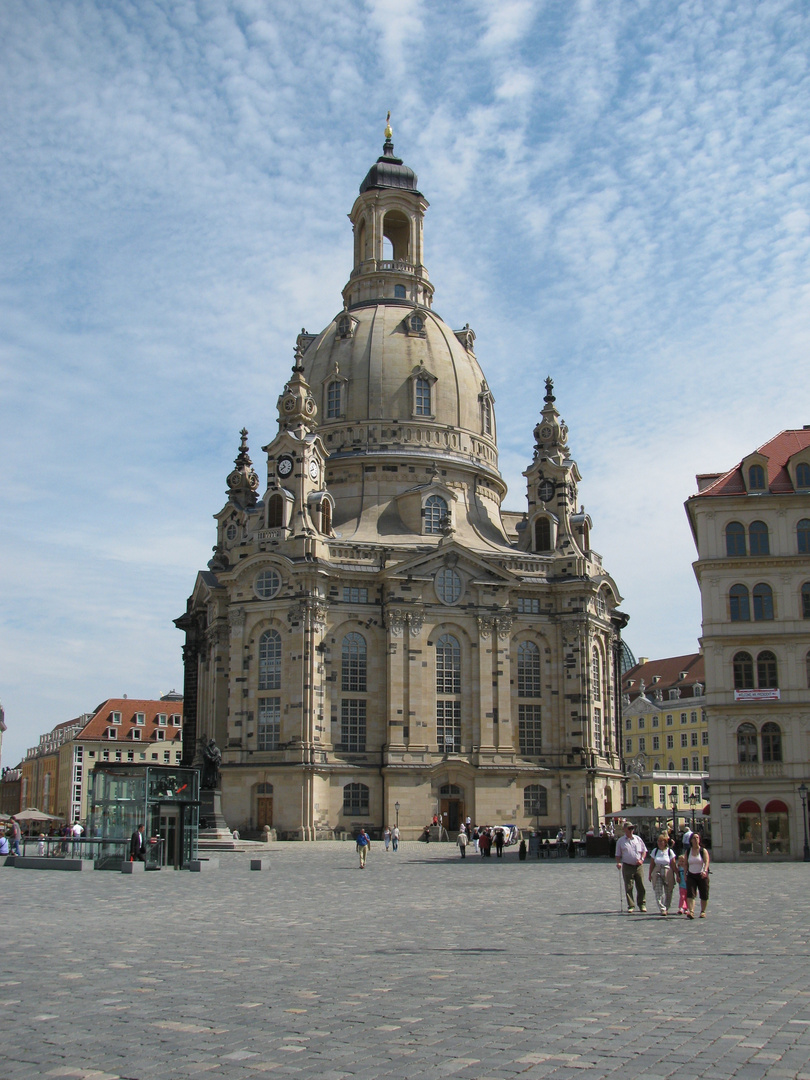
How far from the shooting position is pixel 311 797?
6969 cm

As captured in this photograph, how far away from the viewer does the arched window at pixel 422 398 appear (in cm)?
8325

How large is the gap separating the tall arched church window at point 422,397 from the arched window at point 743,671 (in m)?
37.5

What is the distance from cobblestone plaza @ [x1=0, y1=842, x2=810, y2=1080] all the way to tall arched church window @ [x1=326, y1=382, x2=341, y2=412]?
5782 cm

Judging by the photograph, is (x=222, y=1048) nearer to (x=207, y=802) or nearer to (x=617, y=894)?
(x=617, y=894)

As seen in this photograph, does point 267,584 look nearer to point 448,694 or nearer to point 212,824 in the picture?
point 448,694

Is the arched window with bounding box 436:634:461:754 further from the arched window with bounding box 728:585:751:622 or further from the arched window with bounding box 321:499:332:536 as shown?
the arched window with bounding box 728:585:751:622

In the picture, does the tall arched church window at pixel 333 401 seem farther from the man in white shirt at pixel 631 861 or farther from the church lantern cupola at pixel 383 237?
the man in white shirt at pixel 631 861

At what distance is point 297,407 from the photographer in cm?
7962

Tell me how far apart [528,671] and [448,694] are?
6.08 meters

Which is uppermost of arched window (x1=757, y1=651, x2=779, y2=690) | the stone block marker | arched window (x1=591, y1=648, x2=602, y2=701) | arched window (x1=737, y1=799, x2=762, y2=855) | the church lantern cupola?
the church lantern cupola

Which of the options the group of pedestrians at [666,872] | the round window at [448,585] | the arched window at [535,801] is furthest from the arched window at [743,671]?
the round window at [448,585]

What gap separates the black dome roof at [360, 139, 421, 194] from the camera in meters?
93.8

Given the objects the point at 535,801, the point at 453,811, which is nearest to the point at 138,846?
the point at 453,811

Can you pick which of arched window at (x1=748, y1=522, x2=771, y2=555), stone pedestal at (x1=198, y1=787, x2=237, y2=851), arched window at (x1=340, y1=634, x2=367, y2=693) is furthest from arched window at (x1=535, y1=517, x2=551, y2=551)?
stone pedestal at (x1=198, y1=787, x2=237, y2=851)
